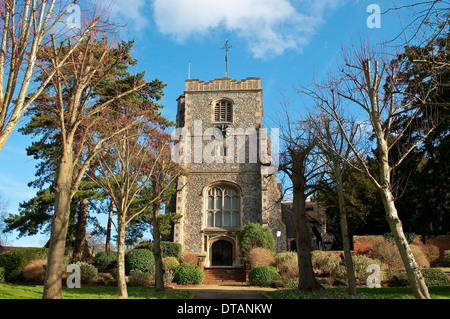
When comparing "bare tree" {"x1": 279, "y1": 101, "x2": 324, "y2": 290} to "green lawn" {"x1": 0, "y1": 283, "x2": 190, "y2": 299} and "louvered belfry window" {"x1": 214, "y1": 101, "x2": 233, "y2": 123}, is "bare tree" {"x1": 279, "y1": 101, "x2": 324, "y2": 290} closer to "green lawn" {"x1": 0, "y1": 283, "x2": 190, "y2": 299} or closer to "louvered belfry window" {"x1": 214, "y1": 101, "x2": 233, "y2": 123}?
"green lawn" {"x1": 0, "y1": 283, "x2": 190, "y2": 299}

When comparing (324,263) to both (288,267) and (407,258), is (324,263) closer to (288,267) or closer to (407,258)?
(288,267)

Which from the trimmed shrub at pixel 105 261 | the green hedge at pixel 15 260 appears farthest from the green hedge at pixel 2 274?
the trimmed shrub at pixel 105 261

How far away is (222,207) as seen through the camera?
25375mm

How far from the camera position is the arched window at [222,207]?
25.2m

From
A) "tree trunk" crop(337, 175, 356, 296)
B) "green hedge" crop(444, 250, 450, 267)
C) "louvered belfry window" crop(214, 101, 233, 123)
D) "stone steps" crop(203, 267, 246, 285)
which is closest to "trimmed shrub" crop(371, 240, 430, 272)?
"green hedge" crop(444, 250, 450, 267)

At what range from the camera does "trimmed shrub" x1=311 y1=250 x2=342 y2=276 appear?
1808 cm

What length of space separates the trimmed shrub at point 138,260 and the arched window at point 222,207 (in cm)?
670

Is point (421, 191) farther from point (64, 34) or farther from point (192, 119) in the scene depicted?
point (192, 119)

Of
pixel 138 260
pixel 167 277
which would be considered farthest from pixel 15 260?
pixel 167 277

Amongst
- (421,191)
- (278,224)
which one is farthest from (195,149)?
(421,191)

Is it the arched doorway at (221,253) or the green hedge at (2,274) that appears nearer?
the green hedge at (2,274)

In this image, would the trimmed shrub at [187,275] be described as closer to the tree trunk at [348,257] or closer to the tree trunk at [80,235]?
the tree trunk at [80,235]

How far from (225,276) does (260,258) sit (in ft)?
9.38

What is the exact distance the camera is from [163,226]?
2162cm
